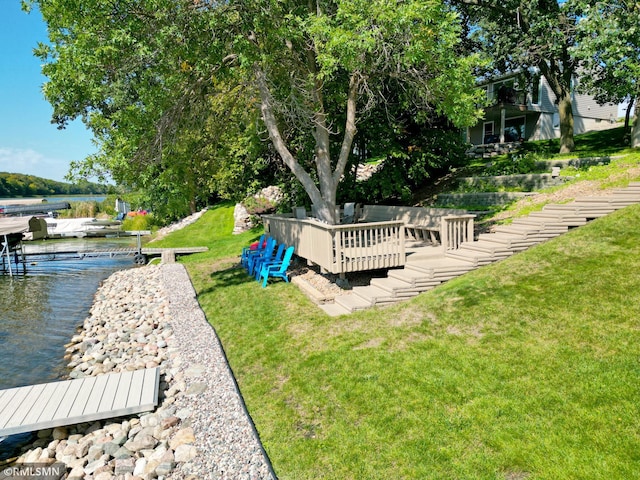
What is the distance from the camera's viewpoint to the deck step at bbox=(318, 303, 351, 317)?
780 cm

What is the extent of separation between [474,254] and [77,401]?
7.35m

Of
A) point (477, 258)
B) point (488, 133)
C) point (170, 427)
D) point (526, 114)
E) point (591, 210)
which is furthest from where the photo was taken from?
point (488, 133)

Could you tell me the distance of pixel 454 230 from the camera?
9.34 metres

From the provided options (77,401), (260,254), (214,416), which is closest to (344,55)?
(260,254)

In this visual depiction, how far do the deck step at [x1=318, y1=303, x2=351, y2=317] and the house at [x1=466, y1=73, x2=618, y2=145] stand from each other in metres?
22.0

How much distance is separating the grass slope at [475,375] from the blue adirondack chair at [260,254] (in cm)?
424

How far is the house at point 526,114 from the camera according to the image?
88.8 feet

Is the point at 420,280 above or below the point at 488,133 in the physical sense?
below

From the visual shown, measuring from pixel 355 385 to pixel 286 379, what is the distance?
114 cm

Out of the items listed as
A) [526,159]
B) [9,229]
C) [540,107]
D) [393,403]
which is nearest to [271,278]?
[393,403]

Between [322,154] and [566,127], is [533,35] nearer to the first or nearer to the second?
[566,127]

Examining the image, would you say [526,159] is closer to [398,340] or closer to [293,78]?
[293,78]

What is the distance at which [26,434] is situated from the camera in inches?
225

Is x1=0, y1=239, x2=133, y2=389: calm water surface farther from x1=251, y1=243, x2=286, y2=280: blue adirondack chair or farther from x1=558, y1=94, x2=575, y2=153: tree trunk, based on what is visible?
x1=558, y1=94, x2=575, y2=153: tree trunk
